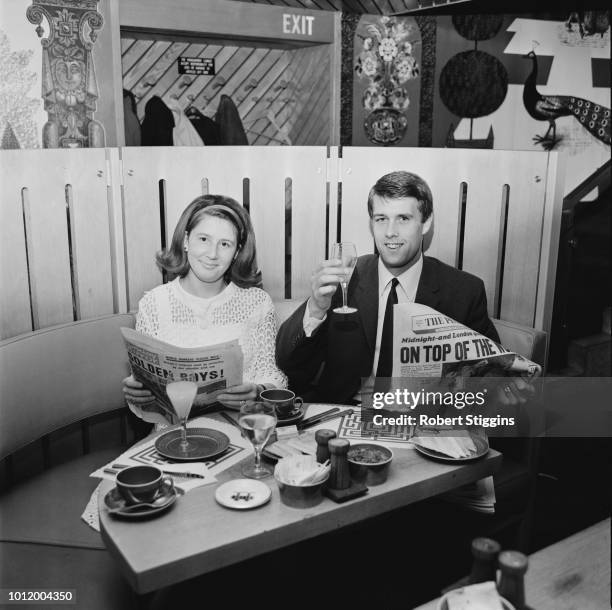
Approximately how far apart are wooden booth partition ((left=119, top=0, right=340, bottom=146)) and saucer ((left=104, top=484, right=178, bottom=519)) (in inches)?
67.0

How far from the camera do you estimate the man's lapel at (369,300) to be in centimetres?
211

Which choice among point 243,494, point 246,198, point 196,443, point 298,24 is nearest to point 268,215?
point 246,198

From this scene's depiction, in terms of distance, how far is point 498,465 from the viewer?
1610 millimetres

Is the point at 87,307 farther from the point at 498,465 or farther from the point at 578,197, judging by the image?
the point at 578,197

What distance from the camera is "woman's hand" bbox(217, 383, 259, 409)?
181cm

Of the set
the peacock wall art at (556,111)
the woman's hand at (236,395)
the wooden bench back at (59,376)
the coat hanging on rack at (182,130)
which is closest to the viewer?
the woman's hand at (236,395)

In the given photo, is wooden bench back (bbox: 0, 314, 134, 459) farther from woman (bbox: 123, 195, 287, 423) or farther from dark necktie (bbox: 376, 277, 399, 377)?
dark necktie (bbox: 376, 277, 399, 377)

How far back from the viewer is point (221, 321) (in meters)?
2.04

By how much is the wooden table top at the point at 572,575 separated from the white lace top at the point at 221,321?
965 millimetres

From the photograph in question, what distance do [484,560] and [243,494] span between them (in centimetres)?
55

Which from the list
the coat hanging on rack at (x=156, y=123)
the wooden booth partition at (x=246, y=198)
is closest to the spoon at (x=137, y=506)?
the wooden booth partition at (x=246, y=198)

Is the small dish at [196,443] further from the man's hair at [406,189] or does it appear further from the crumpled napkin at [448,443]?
the man's hair at [406,189]

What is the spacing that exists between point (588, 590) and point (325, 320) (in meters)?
1.05

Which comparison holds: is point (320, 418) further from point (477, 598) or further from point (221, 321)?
point (477, 598)
